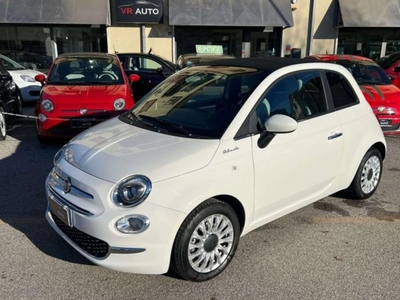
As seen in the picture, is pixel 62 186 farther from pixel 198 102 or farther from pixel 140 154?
pixel 198 102

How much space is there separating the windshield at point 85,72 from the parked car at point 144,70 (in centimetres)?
248

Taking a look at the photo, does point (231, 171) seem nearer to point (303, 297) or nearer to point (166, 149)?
point (166, 149)

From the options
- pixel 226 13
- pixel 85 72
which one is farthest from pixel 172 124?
pixel 226 13

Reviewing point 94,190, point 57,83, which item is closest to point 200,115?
point 94,190

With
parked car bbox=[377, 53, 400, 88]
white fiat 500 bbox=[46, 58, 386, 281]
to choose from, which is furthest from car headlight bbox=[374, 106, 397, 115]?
white fiat 500 bbox=[46, 58, 386, 281]

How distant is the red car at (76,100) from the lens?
230 inches

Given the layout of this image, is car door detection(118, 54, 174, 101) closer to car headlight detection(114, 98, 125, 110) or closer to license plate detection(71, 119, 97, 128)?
car headlight detection(114, 98, 125, 110)

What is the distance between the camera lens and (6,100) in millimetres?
7031

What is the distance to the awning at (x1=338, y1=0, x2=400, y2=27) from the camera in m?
14.8

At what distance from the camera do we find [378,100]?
263 inches

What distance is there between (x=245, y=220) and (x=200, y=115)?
3.08 feet

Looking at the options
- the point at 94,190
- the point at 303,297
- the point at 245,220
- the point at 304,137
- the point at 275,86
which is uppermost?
the point at 275,86

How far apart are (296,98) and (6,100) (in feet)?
19.2

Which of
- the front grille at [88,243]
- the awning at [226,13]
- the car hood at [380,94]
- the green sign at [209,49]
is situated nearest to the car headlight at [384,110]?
the car hood at [380,94]
